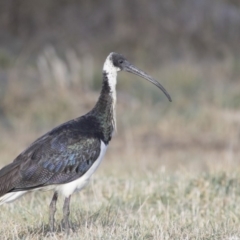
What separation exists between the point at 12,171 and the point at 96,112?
3.22ft

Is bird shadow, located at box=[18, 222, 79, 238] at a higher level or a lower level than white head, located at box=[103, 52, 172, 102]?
lower

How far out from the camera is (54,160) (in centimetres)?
669

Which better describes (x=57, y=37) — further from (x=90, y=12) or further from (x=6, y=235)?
(x=6, y=235)

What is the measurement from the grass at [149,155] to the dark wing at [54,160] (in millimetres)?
371

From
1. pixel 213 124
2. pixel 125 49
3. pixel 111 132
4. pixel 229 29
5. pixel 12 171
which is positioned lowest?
pixel 12 171

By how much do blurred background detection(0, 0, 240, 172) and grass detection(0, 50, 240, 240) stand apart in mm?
37

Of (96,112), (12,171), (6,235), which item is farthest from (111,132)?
(6,235)

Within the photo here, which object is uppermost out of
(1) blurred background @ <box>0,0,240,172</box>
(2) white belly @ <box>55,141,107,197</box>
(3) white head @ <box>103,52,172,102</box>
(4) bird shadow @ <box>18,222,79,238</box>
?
(1) blurred background @ <box>0,0,240,172</box>

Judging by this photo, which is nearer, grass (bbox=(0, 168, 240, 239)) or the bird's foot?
grass (bbox=(0, 168, 240, 239))

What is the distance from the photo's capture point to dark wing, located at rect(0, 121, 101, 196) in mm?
6520

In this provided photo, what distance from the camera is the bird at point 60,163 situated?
21.4ft

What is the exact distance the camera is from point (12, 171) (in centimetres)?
655

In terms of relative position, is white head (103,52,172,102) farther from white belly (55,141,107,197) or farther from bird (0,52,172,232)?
white belly (55,141,107,197)

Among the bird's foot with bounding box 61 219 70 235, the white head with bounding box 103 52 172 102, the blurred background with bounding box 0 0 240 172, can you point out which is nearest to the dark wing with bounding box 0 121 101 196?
the bird's foot with bounding box 61 219 70 235
